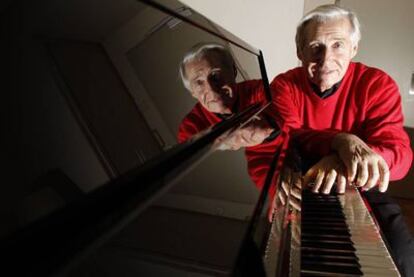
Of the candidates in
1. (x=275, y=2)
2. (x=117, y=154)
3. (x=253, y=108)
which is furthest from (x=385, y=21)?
(x=117, y=154)

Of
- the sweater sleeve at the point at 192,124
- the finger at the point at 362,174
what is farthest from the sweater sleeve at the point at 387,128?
the sweater sleeve at the point at 192,124

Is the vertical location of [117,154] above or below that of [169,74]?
below

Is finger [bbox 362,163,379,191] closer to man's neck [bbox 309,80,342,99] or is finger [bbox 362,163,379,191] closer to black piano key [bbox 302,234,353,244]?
black piano key [bbox 302,234,353,244]

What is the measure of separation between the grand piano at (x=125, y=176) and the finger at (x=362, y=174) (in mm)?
141

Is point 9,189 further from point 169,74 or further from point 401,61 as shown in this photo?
point 401,61

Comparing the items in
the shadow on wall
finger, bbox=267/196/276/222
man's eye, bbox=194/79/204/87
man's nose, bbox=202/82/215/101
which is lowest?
the shadow on wall

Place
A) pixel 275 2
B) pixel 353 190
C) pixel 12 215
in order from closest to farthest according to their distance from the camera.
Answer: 1. pixel 12 215
2. pixel 353 190
3. pixel 275 2

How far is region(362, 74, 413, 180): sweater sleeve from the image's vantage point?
1126 mm

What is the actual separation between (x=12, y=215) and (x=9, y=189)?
0.08 ft

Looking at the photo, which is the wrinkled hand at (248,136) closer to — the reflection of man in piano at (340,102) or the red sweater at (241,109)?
the red sweater at (241,109)

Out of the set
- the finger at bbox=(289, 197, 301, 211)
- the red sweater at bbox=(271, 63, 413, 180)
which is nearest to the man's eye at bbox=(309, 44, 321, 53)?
the red sweater at bbox=(271, 63, 413, 180)

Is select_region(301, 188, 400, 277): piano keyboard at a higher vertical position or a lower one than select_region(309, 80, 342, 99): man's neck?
lower

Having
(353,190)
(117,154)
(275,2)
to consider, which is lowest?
(353,190)

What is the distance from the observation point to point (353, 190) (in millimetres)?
960
